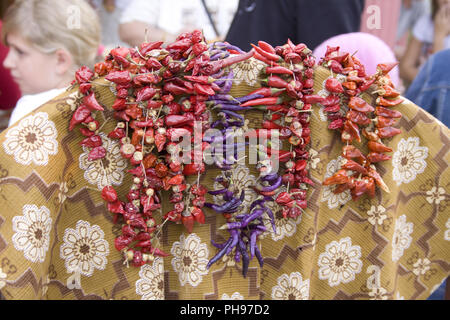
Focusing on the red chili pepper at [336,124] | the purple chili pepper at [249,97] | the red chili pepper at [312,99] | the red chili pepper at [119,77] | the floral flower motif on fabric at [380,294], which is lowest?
the floral flower motif on fabric at [380,294]

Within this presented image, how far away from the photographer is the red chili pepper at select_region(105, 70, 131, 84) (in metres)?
0.60

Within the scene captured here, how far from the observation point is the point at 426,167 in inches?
28.0

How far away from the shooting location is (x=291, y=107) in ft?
2.12

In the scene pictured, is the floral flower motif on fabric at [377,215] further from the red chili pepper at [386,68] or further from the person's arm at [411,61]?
the person's arm at [411,61]

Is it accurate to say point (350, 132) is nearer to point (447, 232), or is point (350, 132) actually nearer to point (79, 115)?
point (447, 232)

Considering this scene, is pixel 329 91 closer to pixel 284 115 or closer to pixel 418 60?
pixel 284 115

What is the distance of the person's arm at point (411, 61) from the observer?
212 centimetres

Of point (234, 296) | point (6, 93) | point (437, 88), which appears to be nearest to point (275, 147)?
point (234, 296)

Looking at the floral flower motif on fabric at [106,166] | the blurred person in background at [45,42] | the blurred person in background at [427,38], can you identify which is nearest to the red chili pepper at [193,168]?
the floral flower motif on fabric at [106,166]

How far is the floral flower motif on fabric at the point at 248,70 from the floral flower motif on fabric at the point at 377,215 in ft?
1.03

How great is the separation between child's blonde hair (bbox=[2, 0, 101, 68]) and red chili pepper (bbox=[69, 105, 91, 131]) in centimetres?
70

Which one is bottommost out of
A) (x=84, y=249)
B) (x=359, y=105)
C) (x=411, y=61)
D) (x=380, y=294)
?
(x=411, y=61)

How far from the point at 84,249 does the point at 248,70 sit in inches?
16.0
